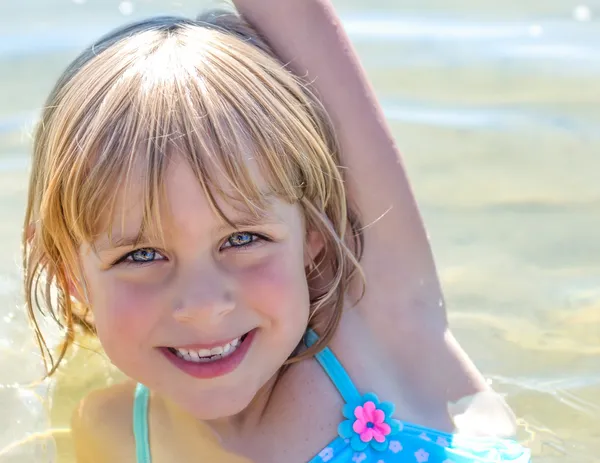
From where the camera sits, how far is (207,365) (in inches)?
86.0

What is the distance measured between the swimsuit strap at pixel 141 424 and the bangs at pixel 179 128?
0.48 meters

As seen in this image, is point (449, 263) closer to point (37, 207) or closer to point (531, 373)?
point (531, 373)

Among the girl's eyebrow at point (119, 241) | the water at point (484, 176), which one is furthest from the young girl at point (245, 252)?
the water at point (484, 176)

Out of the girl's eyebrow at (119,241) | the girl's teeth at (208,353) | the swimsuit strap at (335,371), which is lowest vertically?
the swimsuit strap at (335,371)

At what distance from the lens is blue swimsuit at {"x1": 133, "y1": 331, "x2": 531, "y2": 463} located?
Answer: 2311mm

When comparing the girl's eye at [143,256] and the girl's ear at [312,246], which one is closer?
the girl's eye at [143,256]

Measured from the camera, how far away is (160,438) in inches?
96.2

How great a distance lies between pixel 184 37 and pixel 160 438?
885mm

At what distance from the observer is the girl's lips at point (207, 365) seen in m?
2.18

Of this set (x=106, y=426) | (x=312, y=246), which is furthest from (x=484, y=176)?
(x=106, y=426)

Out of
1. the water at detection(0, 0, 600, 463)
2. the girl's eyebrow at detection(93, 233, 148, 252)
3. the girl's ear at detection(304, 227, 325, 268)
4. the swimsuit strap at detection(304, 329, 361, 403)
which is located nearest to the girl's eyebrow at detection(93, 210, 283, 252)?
the girl's eyebrow at detection(93, 233, 148, 252)

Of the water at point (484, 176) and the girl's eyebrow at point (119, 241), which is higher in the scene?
the girl's eyebrow at point (119, 241)

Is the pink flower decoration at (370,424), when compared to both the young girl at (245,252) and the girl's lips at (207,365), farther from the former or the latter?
the girl's lips at (207,365)

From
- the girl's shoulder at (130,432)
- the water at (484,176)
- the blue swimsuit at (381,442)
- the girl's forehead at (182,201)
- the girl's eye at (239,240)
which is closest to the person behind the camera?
the girl's forehead at (182,201)
